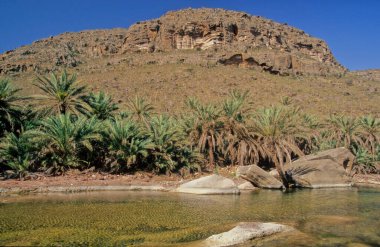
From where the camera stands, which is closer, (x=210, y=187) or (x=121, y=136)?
(x=210, y=187)

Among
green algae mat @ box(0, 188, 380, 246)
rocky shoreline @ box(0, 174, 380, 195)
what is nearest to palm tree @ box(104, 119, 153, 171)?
rocky shoreline @ box(0, 174, 380, 195)

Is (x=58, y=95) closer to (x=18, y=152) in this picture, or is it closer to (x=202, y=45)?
(x=18, y=152)

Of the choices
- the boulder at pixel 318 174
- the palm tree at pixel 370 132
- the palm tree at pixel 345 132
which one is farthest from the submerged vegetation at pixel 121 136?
the palm tree at pixel 370 132

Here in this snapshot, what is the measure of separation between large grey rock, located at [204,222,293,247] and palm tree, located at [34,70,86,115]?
14.2 meters

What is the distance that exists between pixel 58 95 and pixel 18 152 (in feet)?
15.2

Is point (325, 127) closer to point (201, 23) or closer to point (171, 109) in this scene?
point (171, 109)

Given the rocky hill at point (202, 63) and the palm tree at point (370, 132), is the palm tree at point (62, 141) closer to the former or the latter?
the palm tree at point (370, 132)

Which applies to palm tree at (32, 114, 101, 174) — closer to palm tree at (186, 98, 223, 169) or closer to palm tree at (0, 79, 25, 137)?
palm tree at (0, 79, 25, 137)

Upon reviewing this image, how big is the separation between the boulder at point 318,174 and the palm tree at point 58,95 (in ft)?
41.1

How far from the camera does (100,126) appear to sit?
18016 millimetres

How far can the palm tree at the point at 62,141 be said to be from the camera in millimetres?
16562

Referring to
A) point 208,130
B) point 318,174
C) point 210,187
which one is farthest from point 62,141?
point 318,174

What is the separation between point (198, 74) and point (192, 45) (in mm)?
28609

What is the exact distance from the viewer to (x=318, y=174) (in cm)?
1923
